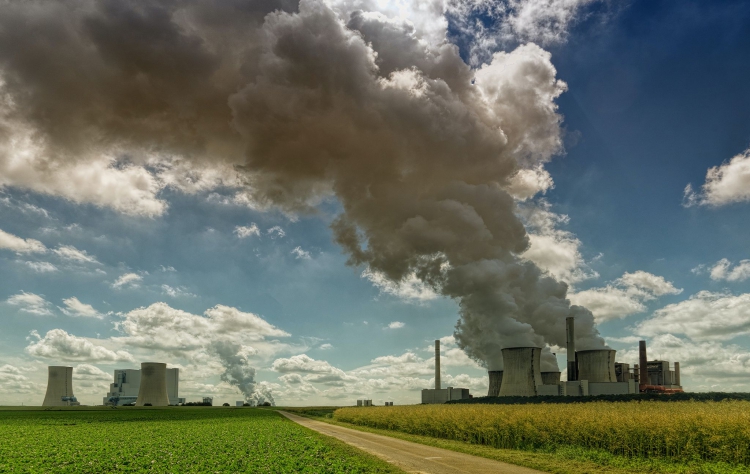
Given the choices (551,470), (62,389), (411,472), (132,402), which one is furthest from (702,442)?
(132,402)

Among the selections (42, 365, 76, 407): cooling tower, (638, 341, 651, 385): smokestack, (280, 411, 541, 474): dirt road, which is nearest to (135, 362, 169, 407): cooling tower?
(42, 365, 76, 407): cooling tower

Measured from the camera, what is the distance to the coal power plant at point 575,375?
254ft

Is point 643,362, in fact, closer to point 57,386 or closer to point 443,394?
point 443,394

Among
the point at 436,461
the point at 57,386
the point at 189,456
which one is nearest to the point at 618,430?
the point at 436,461

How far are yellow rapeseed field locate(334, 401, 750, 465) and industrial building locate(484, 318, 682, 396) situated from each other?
37.6 m

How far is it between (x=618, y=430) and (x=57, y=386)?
16555 centimetres

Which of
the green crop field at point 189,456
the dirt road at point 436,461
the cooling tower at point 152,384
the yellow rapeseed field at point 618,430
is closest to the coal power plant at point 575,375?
the yellow rapeseed field at point 618,430

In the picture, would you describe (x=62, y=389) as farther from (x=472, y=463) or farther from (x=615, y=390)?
(x=472, y=463)

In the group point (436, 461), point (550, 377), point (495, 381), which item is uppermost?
point (436, 461)

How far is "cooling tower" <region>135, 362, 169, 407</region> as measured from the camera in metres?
147

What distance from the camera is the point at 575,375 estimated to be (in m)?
94.5

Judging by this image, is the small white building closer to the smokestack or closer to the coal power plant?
the coal power plant

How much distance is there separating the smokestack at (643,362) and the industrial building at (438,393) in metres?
32.3

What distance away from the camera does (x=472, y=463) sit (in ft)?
86.1
